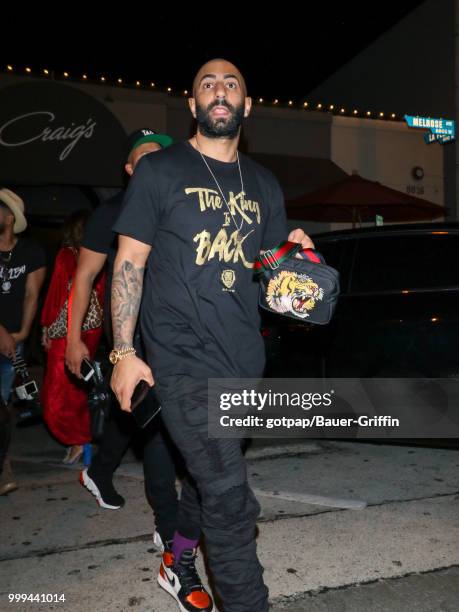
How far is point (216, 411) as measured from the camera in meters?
2.43

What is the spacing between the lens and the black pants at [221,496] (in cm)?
225

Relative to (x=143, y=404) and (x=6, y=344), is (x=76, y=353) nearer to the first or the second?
(x=6, y=344)

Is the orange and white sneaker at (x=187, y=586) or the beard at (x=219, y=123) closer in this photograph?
the beard at (x=219, y=123)

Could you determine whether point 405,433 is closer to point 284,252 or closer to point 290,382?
point 290,382

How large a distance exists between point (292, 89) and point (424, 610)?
1888 cm

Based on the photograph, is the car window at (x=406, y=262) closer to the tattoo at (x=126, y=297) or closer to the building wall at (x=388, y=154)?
the tattoo at (x=126, y=297)

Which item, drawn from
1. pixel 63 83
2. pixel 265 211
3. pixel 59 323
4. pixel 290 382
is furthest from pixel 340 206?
pixel 265 211

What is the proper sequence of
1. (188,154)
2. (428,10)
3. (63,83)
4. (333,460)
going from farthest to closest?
1. (428,10)
2. (63,83)
3. (333,460)
4. (188,154)

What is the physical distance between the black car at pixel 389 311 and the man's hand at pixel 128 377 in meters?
2.49

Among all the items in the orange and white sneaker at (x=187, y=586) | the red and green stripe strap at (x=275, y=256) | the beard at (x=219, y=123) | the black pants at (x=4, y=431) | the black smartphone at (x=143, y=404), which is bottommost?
the orange and white sneaker at (x=187, y=586)

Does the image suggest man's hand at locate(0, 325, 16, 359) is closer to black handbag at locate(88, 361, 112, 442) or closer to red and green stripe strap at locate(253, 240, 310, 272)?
black handbag at locate(88, 361, 112, 442)

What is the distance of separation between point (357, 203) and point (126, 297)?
8210mm

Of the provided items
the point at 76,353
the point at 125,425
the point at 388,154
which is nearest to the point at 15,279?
the point at 76,353

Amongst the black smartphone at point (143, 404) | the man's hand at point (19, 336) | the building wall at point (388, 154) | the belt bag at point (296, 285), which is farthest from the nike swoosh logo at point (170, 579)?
the building wall at point (388, 154)
